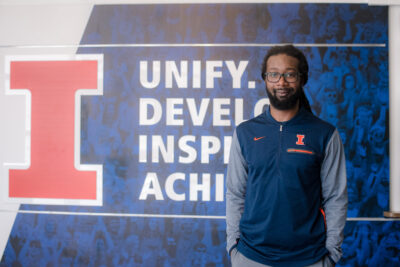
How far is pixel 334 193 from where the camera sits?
1230 mm

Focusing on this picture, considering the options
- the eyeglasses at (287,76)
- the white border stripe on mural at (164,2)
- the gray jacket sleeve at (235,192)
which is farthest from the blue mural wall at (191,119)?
the eyeglasses at (287,76)

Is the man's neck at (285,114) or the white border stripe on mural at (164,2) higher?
the white border stripe on mural at (164,2)

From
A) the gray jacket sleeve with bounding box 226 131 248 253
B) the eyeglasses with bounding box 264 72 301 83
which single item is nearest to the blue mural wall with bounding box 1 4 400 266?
the gray jacket sleeve with bounding box 226 131 248 253

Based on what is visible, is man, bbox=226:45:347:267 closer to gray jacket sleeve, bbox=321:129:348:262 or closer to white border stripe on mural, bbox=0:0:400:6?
gray jacket sleeve, bbox=321:129:348:262

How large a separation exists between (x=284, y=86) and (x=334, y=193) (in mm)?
499

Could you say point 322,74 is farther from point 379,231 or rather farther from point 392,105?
point 379,231

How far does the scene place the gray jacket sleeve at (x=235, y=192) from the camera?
135 centimetres

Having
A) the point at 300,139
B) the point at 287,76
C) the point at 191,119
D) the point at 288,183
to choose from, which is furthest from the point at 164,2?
the point at 288,183

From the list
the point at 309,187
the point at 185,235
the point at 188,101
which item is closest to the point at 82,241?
the point at 185,235

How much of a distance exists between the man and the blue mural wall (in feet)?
2.83

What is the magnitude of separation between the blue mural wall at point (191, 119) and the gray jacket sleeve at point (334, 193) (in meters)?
0.98

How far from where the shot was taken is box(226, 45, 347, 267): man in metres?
1.19

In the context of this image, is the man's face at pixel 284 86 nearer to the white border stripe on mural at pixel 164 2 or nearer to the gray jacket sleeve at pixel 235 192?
the gray jacket sleeve at pixel 235 192

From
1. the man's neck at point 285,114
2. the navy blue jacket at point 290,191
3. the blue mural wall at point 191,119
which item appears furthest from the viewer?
the blue mural wall at point 191,119
